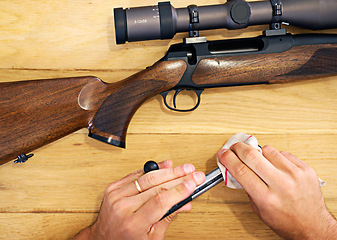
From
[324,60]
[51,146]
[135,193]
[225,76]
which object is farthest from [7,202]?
[324,60]

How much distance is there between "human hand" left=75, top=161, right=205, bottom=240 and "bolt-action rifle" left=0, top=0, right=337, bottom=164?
0.63 ft

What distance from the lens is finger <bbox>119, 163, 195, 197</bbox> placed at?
958 millimetres

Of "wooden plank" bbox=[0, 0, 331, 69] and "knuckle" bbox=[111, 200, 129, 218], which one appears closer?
"knuckle" bbox=[111, 200, 129, 218]

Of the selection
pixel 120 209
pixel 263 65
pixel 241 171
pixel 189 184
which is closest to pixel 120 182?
pixel 120 209

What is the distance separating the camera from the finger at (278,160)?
1.01 metres

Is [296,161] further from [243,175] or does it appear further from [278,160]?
[243,175]

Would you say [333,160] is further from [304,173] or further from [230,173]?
[230,173]

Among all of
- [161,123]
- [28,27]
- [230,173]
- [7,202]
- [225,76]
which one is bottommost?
[7,202]

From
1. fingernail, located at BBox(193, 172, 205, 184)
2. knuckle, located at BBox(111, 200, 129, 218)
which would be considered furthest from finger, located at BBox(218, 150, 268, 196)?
knuckle, located at BBox(111, 200, 129, 218)

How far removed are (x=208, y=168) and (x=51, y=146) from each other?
65 centimetres

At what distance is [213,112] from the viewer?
1250mm

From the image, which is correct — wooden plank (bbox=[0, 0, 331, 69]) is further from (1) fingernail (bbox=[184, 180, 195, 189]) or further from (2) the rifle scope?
(1) fingernail (bbox=[184, 180, 195, 189])

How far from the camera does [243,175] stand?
1.00 meters

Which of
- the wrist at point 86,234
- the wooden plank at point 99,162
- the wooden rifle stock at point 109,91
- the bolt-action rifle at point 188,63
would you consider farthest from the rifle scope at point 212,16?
the wrist at point 86,234
